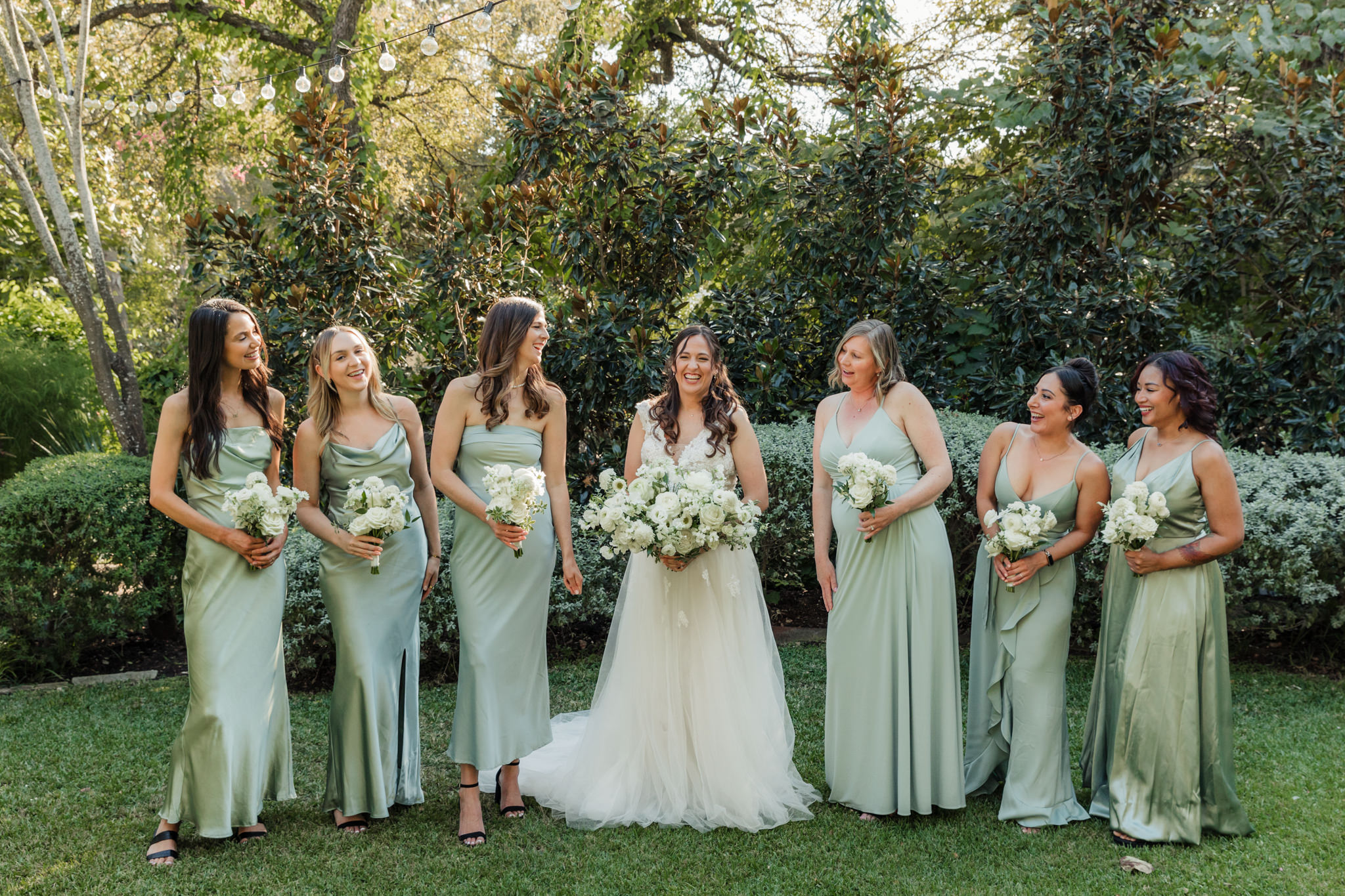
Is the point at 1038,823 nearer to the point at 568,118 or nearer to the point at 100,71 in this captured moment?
the point at 568,118

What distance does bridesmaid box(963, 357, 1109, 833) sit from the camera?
428cm

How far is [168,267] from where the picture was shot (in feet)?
55.6

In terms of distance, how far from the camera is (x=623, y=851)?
4.09 meters

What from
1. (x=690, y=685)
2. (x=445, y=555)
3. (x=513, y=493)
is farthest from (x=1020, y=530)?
(x=445, y=555)

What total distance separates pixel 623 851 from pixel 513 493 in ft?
5.41

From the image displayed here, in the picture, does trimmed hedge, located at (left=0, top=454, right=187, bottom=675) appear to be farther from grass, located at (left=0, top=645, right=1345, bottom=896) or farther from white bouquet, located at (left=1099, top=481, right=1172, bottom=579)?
white bouquet, located at (left=1099, top=481, right=1172, bottom=579)

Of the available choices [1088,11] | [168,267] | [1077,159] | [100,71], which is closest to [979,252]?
[1077,159]

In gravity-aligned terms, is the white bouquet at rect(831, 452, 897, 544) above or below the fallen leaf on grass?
above

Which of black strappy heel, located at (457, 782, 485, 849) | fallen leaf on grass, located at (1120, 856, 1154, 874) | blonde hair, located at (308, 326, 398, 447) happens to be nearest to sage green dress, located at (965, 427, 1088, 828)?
fallen leaf on grass, located at (1120, 856, 1154, 874)

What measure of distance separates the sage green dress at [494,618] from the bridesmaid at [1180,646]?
2.71 meters

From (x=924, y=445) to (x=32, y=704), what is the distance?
19.4ft

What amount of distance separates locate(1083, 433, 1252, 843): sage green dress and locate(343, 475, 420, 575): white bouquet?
10.6 ft

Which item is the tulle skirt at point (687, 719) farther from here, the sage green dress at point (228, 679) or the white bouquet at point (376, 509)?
the white bouquet at point (376, 509)

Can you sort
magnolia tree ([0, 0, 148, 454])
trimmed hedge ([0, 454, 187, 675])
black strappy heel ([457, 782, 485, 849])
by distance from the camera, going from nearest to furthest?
black strappy heel ([457, 782, 485, 849]) < trimmed hedge ([0, 454, 187, 675]) < magnolia tree ([0, 0, 148, 454])
